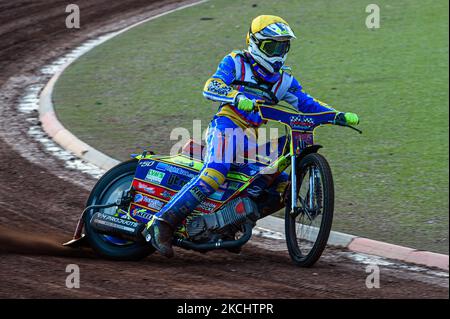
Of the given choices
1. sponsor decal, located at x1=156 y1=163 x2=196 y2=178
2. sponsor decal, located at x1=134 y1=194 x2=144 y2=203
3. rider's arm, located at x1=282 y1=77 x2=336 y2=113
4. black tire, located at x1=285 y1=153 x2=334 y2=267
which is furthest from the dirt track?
rider's arm, located at x1=282 y1=77 x2=336 y2=113

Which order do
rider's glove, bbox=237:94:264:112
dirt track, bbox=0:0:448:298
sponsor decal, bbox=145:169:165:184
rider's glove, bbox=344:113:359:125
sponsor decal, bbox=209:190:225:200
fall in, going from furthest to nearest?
sponsor decal, bbox=145:169:165:184 < sponsor decal, bbox=209:190:225:200 < rider's glove, bbox=344:113:359:125 < rider's glove, bbox=237:94:264:112 < dirt track, bbox=0:0:448:298

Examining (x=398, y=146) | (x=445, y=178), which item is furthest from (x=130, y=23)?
(x=445, y=178)

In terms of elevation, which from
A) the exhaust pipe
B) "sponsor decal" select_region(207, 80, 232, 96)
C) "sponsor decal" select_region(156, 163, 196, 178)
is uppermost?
"sponsor decal" select_region(207, 80, 232, 96)

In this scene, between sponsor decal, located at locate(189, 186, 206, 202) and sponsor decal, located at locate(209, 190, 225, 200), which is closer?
sponsor decal, located at locate(189, 186, 206, 202)

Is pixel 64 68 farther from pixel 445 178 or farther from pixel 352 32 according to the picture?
pixel 445 178

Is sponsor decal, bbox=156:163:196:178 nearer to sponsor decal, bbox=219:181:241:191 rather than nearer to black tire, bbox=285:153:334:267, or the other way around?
sponsor decal, bbox=219:181:241:191

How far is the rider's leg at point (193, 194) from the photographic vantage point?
7.38 m

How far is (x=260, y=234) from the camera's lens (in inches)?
343

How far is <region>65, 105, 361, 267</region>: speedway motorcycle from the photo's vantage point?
728 cm

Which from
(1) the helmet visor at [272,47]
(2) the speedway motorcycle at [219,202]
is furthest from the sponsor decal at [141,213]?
(1) the helmet visor at [272,47]

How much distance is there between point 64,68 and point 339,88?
501 centimetres

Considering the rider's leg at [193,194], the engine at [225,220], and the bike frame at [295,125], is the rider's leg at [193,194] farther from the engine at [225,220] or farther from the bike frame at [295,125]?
the bike frame at [295,125]

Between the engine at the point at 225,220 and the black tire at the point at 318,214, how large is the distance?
0.35 m
